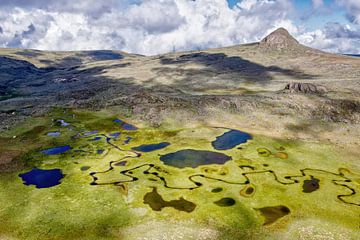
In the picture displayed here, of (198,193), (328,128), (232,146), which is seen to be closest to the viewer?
(198,193)

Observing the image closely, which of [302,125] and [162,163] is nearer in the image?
[162,163]

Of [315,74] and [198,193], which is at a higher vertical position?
[315,74]

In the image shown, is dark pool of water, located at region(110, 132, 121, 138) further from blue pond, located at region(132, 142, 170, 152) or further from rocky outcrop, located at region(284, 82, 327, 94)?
rocky outcrop, located at region(284, 82, 327, 94)

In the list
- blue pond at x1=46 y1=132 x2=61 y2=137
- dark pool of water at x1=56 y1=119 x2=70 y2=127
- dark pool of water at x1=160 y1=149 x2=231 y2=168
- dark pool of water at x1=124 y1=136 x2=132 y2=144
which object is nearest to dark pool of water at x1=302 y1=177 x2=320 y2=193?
dark pool of water at x1=160 y1=149 x2=231 y2=168

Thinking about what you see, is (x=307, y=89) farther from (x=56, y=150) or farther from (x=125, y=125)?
(x=56, y=150)

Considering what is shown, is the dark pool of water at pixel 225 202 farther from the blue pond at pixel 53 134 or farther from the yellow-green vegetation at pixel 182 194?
the blue pond at pixel 53 134

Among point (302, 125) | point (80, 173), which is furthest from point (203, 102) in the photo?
point (80, 173)

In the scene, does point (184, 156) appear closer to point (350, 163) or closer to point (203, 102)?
point (350, 163)

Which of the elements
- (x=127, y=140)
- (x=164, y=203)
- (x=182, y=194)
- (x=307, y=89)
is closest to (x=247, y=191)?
(x=182, y=194)
